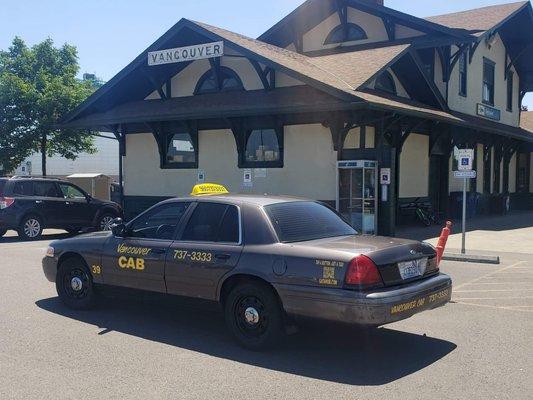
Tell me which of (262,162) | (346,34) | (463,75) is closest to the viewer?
(262,162)

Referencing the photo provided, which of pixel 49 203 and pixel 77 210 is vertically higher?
pixel 49 203

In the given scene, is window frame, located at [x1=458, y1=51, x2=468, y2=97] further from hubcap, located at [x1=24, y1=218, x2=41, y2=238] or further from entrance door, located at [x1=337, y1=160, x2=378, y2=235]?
hubcap, located at [x1=24, y1=218, x2=41, y2=238]

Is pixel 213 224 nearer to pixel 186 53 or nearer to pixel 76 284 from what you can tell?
pixel 76 284

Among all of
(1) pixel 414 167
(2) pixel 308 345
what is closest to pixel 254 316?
(2) pixel 308 345

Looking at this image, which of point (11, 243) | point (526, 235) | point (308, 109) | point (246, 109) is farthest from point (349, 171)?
point (11, 243)

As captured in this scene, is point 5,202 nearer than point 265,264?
No

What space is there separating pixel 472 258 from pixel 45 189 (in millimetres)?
11347

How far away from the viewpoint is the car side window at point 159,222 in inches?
253

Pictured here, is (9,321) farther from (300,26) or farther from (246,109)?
(300,26)

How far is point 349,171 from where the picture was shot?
16.4 meters

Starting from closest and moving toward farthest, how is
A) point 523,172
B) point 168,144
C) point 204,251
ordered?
point 204,251 < point 168,144 < point 523,172

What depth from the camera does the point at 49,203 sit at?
16062 millimetres

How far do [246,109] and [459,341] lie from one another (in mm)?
11441

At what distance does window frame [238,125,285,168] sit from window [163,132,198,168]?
1951 millimetres
